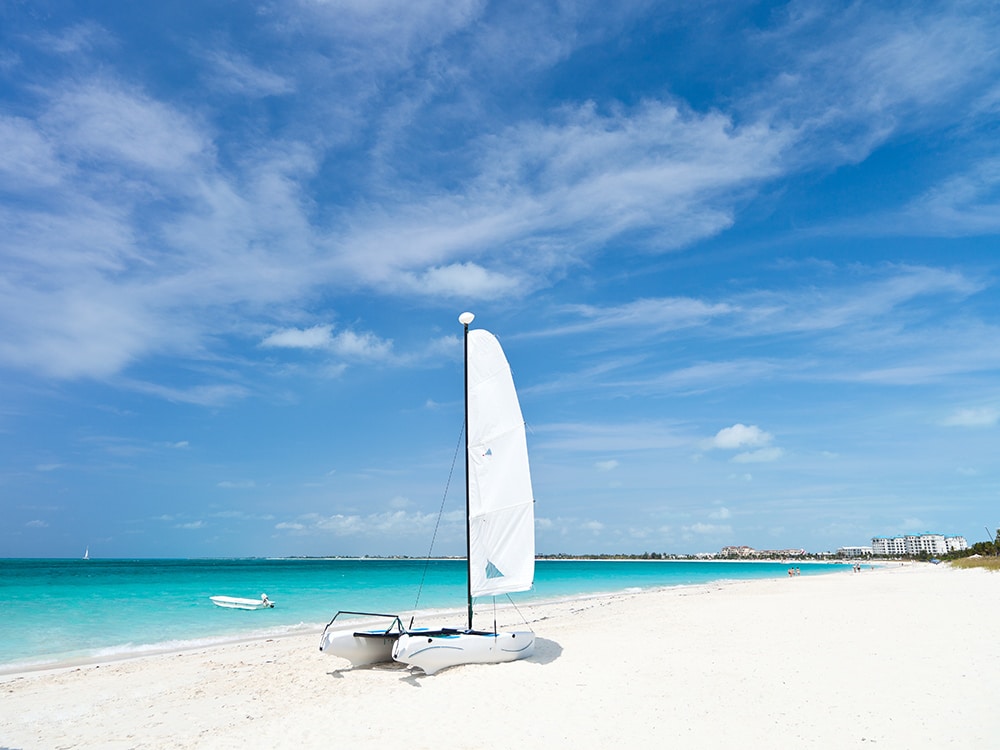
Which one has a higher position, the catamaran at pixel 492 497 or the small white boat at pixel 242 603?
the catamaran at pixel 492 497

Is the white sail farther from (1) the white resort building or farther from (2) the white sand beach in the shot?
(1) the white resort building

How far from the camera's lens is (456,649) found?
11961 millimetres

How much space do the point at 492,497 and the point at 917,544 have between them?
188626 mm

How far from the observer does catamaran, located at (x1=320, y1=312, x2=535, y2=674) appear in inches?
514

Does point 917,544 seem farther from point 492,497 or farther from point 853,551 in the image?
point 492,497

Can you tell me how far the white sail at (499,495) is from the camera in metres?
13.5

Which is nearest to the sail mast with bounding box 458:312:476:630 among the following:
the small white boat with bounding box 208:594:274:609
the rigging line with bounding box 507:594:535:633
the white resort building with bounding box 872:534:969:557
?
the rigging line with bounding box 507:594:535:633

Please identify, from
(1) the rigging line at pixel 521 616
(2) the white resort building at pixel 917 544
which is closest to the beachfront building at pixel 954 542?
(2) the white resort building at pixel 917 544

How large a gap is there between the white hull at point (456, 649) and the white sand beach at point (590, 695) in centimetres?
25

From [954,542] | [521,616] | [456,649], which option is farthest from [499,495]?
[954,542]

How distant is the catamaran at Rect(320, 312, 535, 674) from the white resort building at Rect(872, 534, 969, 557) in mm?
160148

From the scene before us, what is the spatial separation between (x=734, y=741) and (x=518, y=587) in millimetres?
6354

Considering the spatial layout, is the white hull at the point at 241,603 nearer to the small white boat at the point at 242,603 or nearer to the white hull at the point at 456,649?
the small white boat at the point at 242,603

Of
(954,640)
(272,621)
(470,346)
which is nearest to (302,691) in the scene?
(470,346)
